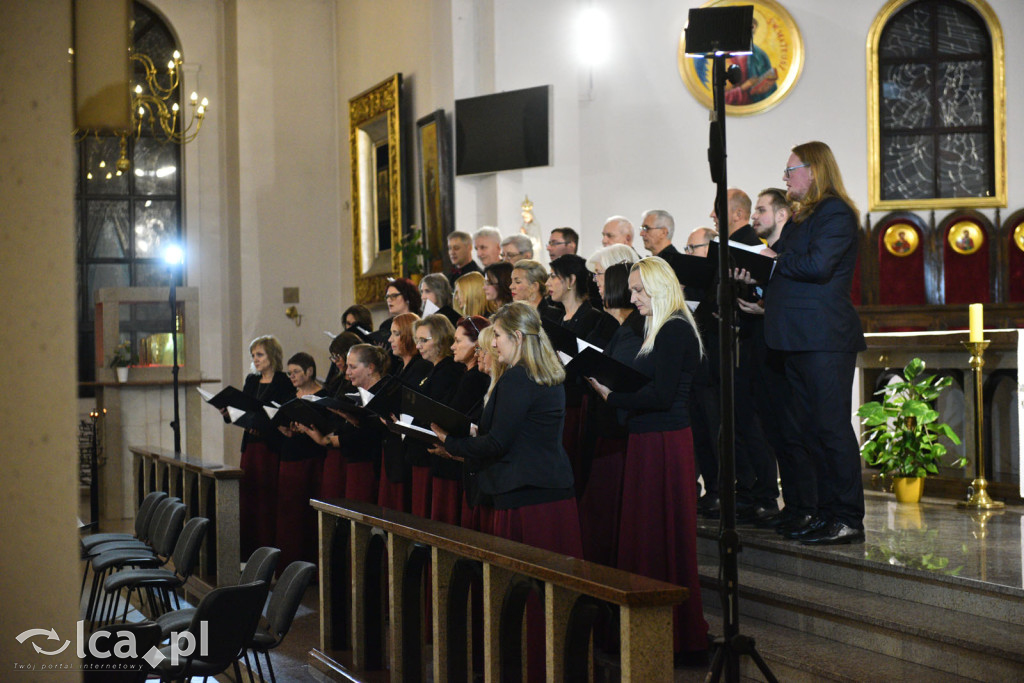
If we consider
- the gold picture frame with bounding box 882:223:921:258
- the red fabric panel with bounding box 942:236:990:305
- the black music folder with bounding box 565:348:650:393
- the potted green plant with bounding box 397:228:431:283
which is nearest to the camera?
the black music folder with bounding box 565:348:650:393

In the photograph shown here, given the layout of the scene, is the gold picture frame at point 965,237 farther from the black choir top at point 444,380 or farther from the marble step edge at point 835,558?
the black choir top at point 444,380

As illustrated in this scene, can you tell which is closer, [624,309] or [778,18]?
[624,309]

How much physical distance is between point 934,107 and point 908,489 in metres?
4.96

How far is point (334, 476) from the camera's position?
6707 millimetres

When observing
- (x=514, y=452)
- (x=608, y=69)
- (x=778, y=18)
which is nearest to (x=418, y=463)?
(x=514, y=452)

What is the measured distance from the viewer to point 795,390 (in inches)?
196

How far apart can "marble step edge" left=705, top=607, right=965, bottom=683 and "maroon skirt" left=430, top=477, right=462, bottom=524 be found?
141cm

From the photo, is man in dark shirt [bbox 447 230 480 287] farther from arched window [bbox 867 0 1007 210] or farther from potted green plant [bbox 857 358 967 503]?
arched window [bbox 867 0 1007 210]

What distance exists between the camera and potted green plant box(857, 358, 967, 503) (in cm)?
650

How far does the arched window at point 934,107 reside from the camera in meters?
10.2

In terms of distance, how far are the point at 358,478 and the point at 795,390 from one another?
104 inches

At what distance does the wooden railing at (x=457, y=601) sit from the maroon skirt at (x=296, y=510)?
1.94 m

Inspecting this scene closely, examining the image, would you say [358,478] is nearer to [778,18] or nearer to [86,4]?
[86,4]

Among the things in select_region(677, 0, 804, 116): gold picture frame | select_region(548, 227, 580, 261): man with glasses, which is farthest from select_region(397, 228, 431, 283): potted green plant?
select_region(548, 227, 580, 261): man with glasses
